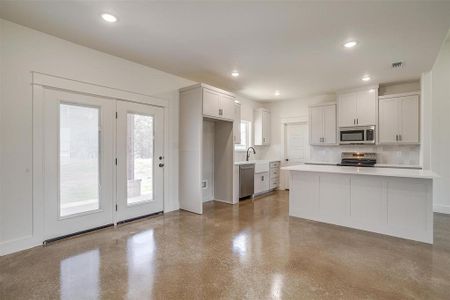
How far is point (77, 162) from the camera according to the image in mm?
3367

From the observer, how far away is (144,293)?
2041 millimetres

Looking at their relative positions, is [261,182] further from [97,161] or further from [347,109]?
[97,161]

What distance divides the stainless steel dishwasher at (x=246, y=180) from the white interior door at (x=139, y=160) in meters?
1.89

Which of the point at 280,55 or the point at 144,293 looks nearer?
the point at 144,293

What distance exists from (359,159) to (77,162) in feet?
19.3

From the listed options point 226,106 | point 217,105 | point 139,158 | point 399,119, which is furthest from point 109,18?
point 399,119

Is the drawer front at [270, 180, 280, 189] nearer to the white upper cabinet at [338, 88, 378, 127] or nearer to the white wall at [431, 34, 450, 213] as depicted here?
the white upper cabinet at [338, 88, 378, 127]

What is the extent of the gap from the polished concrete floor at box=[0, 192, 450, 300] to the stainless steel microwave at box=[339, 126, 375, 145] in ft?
7.21

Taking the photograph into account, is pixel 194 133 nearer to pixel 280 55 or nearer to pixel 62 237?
pixel 280 55

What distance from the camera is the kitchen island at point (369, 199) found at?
10.4ft

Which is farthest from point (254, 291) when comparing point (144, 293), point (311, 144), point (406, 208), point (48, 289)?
point (311, 144)

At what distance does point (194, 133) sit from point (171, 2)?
245 cm

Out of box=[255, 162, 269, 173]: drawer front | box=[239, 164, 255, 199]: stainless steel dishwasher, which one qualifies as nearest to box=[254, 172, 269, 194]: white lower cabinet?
box=[255, 162, 269, 173]: drawer front

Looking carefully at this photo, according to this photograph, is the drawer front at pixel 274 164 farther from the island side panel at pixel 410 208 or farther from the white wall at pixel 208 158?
the island side panel at pixel 410 208
